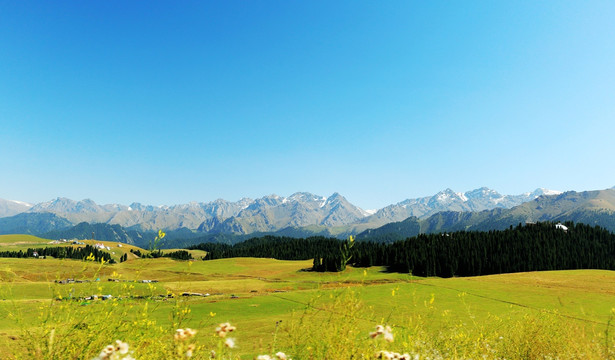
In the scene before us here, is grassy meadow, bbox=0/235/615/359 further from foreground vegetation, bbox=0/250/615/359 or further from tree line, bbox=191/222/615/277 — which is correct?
tree line, bbox=191/222/615/277

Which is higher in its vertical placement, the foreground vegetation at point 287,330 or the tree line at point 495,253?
the foreground vegetation at point 287,330

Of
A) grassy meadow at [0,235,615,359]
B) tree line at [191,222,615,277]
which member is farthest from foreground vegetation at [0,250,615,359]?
tree line at [191,222,615,277]

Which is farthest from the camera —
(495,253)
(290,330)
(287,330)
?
(495,253)

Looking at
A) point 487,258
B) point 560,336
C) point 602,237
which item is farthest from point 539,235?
point 560,336

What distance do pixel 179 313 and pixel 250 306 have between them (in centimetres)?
3412

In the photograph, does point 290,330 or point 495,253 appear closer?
point 290,330

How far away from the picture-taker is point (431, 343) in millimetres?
10016

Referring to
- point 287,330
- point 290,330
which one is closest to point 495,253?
point 290,330

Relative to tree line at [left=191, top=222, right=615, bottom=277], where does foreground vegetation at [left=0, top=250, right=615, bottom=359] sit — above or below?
above

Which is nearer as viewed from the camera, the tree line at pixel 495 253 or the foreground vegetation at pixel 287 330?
the foreground vegetation at pixel 287 330

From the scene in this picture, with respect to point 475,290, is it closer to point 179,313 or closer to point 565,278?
point 565,278

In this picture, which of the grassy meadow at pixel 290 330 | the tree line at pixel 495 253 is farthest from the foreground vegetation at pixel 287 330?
the tree line at pixel 495 253

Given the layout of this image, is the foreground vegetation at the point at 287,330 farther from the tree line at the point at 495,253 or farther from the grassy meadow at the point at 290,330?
the tree line at the point at 495,253

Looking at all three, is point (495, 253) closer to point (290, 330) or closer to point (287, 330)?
point (290, 330)
